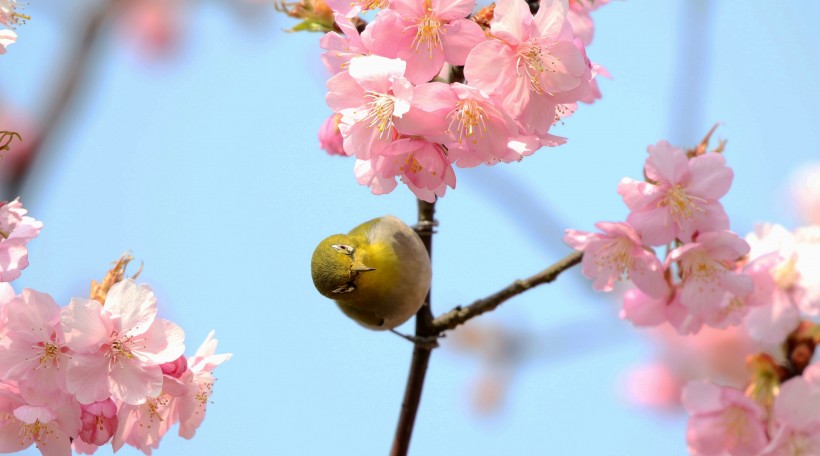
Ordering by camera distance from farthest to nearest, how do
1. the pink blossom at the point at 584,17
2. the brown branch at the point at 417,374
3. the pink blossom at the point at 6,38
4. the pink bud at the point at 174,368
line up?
the pink blossom at the point at 584,17
the brown branch at the point at 417,374
the pink bud at the point at 174,368
the pink blossom at the point at 6,38

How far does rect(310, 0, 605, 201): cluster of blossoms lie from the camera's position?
1.94 metres

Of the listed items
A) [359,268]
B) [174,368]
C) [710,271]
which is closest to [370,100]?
[174,368]

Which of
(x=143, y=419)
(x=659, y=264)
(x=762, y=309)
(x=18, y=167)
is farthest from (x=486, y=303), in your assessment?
(x=18, y=167)

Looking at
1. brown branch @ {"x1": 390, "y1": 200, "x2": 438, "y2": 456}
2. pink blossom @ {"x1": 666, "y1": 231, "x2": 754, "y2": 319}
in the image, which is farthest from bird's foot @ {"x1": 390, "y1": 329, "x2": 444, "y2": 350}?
pink blossom @ {"x1": 666, "y1": 231, "x2": 754, "y2": 319}

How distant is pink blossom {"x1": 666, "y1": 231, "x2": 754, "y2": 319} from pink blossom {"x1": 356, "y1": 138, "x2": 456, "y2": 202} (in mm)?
705

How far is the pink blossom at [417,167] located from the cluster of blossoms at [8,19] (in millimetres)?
820

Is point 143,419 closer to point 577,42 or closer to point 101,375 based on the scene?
point 101,375

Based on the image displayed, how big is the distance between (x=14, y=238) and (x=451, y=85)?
1.02 m

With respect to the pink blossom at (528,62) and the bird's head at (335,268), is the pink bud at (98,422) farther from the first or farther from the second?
the bird's head at (335,268)

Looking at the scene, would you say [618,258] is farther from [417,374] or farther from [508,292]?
[417,374]

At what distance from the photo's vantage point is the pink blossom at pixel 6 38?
1877 millimetres

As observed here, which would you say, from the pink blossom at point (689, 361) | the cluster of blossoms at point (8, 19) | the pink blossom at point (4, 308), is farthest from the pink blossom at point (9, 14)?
the pink blossom at point (689, 361)

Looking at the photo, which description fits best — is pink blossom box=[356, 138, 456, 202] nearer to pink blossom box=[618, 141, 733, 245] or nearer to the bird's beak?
pink blossom box=[618, 141, 733, 245]

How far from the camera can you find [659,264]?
2498 millimetres
